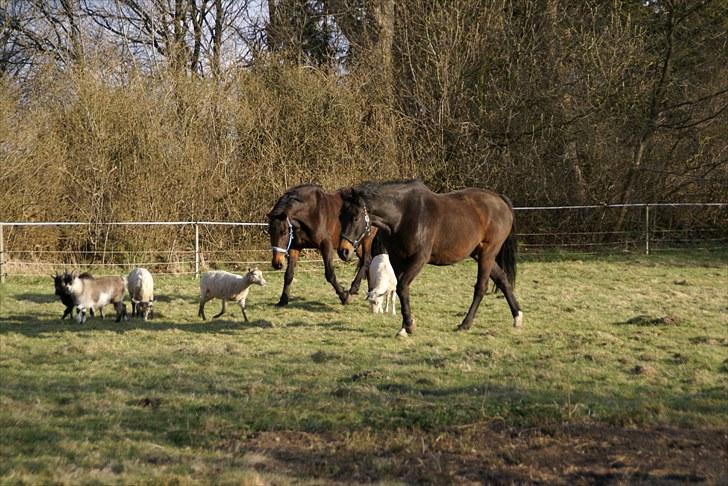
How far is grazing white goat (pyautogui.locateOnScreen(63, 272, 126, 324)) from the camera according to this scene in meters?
9.72

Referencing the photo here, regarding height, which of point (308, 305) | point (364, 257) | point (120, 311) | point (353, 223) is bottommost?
point (308, 305)

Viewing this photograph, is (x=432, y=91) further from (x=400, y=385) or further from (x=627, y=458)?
(x=627, y=458)

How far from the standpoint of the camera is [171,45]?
1945 cm

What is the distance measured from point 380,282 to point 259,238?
29.3ft

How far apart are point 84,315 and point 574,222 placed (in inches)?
603

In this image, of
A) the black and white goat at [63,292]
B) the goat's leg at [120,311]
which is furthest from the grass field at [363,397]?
the black and white goat at [63,292]

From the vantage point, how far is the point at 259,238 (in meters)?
18.9

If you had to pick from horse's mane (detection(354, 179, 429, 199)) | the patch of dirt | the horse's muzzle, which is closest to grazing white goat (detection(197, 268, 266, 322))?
the horse's muzzle

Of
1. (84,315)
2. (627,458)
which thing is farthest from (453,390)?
(84,315)

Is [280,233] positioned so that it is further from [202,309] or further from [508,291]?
[508,291]

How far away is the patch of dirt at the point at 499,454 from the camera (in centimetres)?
431

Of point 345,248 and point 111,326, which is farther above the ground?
point 345,248

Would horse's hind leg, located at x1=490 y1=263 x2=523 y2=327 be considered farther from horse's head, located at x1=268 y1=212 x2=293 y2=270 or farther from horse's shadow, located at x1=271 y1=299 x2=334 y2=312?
horse's head, located at x1=268 y1=212 x2=293 y2=270

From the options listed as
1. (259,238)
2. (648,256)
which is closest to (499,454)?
(259,238)
